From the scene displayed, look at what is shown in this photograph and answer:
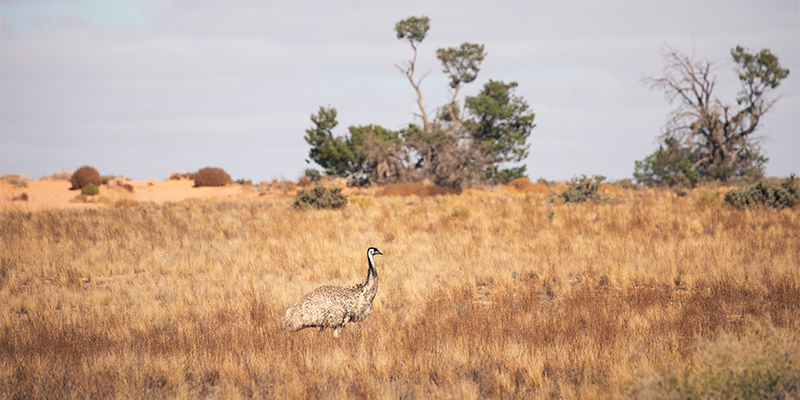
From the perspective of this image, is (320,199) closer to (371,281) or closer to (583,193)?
(583,193)

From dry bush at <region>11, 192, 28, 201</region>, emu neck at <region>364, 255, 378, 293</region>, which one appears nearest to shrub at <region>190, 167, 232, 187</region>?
dry bush at <region>11, 192, 28, 201</region>

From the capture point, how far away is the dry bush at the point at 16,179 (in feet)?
104

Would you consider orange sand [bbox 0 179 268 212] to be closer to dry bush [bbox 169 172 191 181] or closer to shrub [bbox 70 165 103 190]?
shrub [bbox 70 165 103 190]

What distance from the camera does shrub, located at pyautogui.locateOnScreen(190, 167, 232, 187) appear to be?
3516cm

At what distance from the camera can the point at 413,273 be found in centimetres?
948

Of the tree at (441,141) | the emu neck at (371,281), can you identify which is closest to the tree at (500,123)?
the tree at (441,141)

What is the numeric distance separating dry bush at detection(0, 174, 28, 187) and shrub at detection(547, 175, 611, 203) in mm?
30941

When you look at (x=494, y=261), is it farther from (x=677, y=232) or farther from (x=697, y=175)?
(x=697, y=175)

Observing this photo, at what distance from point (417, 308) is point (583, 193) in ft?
47.4

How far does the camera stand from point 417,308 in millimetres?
7562

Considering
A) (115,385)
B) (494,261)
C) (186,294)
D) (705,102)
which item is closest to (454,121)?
(705,102)

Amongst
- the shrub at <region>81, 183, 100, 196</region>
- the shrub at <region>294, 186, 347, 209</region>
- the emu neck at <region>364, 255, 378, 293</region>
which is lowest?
the emu neck at <region>364, 255, 378, 293</region>

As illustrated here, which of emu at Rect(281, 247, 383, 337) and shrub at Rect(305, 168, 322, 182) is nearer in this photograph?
emu at Rect(281, 247, 383, 337)

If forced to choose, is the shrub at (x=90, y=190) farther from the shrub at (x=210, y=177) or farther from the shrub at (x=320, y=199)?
the shrub at (x=320, y=199)
